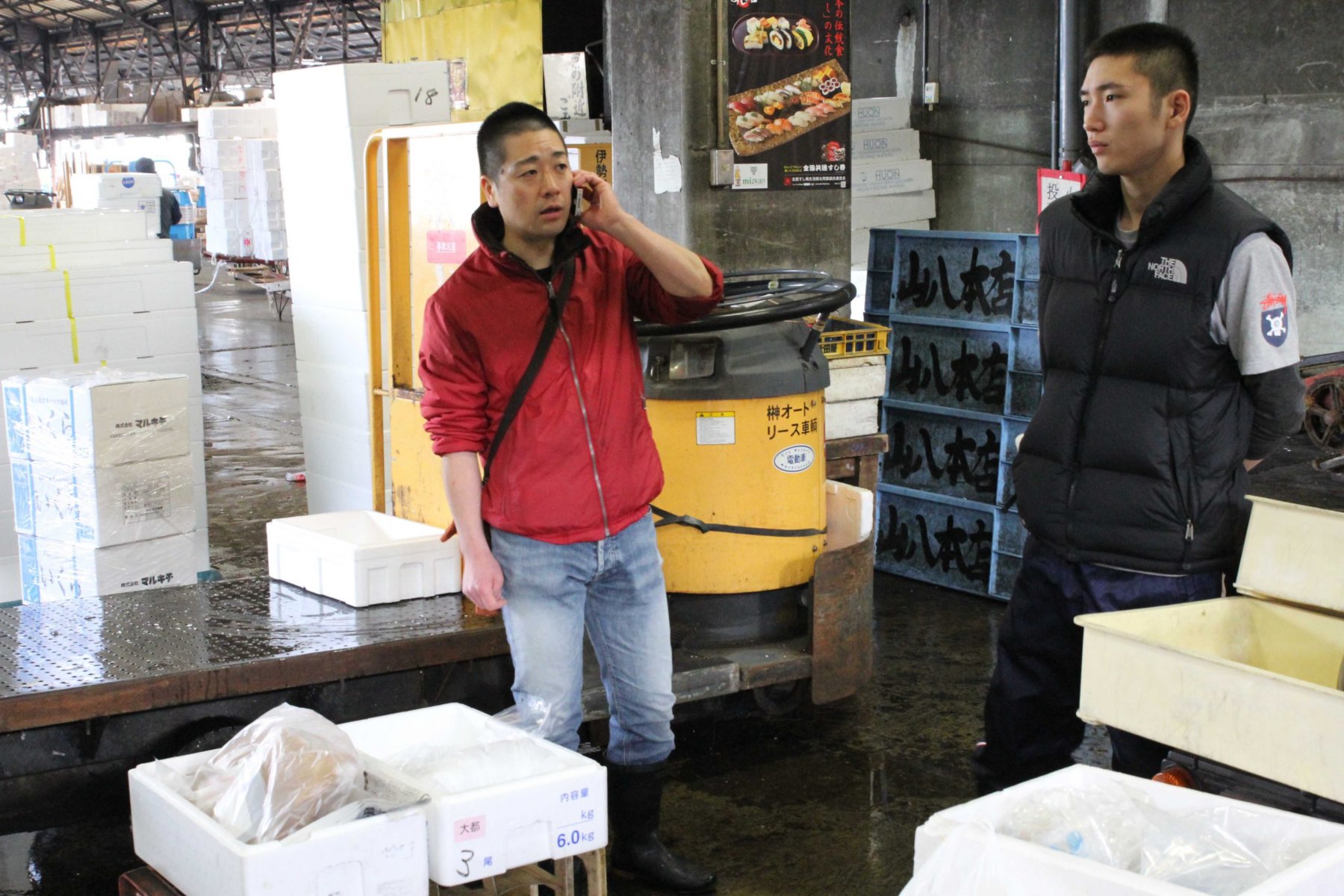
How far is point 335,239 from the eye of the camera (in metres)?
6.69

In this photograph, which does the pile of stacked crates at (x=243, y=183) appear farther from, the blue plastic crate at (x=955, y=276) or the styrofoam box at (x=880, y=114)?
the blue plastic crate at (x=955, y=276)

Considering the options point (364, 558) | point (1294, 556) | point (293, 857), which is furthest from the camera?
point (364, 558)

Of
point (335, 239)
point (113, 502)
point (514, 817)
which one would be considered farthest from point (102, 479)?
point (514, 817)

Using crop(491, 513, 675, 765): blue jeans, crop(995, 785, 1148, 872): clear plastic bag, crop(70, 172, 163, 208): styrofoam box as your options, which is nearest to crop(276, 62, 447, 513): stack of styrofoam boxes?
crop(491, 513, 675, 765): blue jeans

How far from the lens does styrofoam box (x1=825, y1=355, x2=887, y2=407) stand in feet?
17.9

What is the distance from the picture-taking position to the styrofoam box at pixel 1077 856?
5.78 feet

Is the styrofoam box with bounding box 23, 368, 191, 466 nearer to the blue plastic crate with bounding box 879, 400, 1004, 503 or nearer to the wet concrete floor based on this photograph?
the wet concrete floor

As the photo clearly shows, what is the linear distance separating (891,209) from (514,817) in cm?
861

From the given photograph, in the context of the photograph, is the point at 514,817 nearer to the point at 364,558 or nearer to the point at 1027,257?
the point at 364,558

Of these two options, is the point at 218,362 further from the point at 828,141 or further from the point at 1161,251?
the point at 1161,251

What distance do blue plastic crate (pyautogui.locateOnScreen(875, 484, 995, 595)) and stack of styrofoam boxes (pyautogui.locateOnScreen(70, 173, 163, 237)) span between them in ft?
42.9

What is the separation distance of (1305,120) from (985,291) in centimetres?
400

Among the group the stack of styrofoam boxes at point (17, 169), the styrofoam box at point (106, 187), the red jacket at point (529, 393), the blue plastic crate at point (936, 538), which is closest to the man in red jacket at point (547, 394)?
the red jacket at point (529, 393)

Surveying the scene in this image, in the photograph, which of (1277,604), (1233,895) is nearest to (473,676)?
(1277,604)
